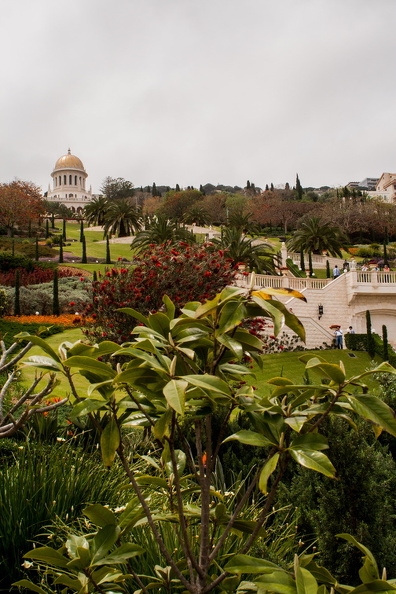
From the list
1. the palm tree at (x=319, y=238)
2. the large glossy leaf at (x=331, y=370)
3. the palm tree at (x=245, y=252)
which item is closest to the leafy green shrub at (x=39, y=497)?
the large glossy leaf at (x=331, y=370)

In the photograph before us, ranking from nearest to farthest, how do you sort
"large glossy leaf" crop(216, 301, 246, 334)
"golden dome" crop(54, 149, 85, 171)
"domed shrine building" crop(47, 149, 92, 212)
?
"large glossy leaf" crop(216, 301, 246, 334) < "domed shrine building" crop(47, 149, 92, 212) < "golden dome" crop(54, 149, 85, 171)

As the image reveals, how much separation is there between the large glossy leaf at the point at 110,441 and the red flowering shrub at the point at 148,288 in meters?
8.65

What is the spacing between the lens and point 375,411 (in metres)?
1.85

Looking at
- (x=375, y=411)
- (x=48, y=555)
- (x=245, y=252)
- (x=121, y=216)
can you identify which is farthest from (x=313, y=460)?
(x=121, y=216)

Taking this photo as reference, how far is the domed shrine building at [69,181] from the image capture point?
120 m

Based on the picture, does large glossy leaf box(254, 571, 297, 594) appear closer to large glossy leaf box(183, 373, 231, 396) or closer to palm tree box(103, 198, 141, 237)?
large glossy leaf box(183, 373, 231, 396)

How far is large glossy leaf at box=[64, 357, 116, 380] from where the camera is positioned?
190 centimetres

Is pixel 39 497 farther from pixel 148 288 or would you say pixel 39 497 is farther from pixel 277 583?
pixel 148 288

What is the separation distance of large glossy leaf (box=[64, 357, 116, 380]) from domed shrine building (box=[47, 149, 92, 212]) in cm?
12130

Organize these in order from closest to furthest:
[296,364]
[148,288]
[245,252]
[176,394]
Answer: [176,394], [148,288], [296,364], [245,252]

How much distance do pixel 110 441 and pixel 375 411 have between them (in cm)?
112

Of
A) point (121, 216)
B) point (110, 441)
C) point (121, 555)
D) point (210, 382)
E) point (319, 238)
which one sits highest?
point (121, 216)

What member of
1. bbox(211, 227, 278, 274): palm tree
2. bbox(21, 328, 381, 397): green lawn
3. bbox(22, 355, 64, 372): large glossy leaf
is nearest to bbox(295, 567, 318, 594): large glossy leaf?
bbox(22, 355, 64, 372): large glossy leaf

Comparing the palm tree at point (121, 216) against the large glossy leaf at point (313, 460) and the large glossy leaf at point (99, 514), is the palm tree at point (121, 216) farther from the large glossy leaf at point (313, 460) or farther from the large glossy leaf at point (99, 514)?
the large glossy leaf at point (313, 460)
